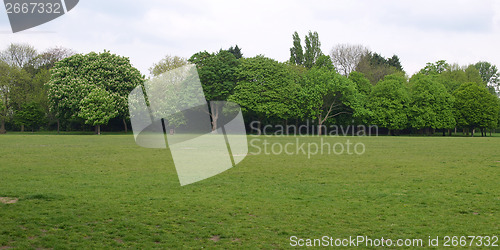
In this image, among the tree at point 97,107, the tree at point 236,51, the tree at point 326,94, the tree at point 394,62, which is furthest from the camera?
the tree at point 394,62

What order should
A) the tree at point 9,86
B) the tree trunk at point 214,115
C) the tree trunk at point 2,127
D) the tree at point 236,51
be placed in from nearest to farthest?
the tree trunk at point 214,115 < the tree trunk at point 2,127 < the tree at point 9,86 < the tree at point 236,51

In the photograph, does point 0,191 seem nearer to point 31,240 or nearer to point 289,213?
point 31,240

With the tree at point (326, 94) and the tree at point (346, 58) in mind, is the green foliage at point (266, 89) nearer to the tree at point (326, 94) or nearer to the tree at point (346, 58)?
the tree at point (326, 94)

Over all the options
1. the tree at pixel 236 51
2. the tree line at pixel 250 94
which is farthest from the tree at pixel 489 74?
the tree at pixel 236 51

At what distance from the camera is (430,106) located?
8419cm

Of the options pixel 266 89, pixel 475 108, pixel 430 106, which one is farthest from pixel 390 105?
pixel 266 89

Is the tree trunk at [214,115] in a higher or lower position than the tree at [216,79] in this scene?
lower

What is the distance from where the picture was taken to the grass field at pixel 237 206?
973cm

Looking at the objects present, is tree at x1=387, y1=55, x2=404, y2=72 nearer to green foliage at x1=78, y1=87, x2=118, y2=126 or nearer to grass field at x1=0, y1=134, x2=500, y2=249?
green foliage at x1=78, y1=87, x2=118, y2=126

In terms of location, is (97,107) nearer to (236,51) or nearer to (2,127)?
(2,127)

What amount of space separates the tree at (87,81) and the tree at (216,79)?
13128 millimetres

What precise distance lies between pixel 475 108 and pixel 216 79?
188 ft

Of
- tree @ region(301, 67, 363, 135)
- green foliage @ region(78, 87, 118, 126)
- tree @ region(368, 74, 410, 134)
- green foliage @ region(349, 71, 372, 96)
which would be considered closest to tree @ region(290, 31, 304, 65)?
green foliage @ region(349, 71, 372, 96)

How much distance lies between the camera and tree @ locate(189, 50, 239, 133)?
78.9 meters
